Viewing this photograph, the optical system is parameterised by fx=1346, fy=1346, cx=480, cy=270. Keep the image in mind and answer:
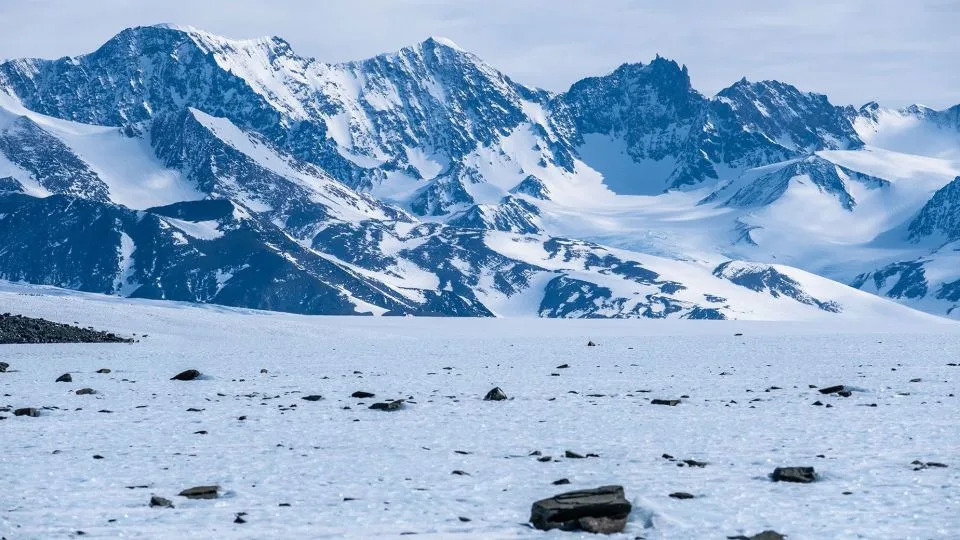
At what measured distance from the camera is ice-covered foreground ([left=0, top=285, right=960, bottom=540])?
2877cm

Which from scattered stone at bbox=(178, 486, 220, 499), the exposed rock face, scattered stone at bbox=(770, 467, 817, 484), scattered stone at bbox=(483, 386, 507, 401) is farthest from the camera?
the exposed rock face

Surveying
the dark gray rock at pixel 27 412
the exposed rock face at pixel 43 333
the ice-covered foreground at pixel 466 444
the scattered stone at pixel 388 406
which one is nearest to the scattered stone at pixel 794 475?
the ice-covered foreground at pixel 466 444

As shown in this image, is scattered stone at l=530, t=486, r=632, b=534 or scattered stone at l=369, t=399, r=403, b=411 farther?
scattered stone at l=369, t=399, r=403, b=411

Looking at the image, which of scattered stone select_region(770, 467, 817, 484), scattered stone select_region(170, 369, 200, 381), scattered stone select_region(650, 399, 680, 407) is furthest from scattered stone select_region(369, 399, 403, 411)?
scattered stone select_region(770, 467, 817, 484)

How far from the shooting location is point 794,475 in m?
32.1

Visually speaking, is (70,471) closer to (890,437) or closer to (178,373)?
→ (890,437)

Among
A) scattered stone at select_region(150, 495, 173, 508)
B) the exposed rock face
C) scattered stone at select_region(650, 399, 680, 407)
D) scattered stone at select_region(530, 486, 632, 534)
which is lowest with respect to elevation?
scattered stone at select_region(150, 495, 173, 508)

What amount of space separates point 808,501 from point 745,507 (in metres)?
1.56

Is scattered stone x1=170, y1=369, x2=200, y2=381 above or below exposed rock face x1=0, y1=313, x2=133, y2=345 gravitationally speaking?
below

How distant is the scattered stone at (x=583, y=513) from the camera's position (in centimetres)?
2780

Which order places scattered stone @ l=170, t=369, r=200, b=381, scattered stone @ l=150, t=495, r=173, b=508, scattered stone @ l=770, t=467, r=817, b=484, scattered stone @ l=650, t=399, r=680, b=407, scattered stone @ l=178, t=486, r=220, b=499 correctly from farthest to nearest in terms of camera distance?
scattered stone @ l=170, t=369, r=200, b=381 < scattered stone @ l=650, t=399, r=680, b=407 < scattered stone @ l=770, t=467, r=817, b=484 < scattered stone @ l=178, t=486, r=220, b=499 < scattered stone @ l=150, t=495, r=173, b=508

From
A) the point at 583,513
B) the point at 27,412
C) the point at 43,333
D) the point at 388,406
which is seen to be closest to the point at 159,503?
the point at 583,513

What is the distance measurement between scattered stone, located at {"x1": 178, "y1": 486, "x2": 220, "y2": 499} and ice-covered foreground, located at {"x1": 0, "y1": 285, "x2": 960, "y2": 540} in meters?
0.27

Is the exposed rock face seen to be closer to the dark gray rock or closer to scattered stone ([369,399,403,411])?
the dark gray rock
